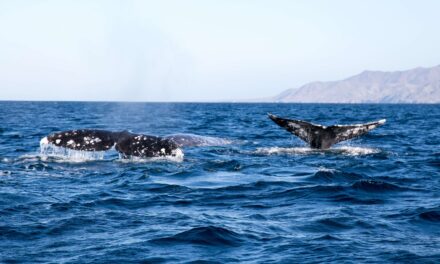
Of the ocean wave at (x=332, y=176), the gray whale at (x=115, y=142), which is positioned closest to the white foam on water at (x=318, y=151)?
the ocean wave at (x=332, y=176)

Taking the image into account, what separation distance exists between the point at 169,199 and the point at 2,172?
4261 mm

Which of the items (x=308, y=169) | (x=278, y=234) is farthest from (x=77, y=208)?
(x=308, y=169)

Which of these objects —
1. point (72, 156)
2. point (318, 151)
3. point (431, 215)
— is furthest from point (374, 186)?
point (72, 156)

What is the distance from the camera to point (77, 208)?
9.11 meters

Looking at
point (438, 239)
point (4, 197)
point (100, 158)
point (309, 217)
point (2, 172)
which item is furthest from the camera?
point (100, 158)

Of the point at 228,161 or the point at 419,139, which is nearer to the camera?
the point at 228,161

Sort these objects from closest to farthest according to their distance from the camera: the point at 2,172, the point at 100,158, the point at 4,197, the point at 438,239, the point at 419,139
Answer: the point at 438,239
the point at 4,197
the point at 2,172
the point at 100,158
the point at 419,139

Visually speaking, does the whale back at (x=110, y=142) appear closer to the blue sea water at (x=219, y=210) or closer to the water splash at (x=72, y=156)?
the blue sea water at (x=219, y=210)

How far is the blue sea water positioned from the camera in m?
6.98

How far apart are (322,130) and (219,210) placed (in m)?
6.28

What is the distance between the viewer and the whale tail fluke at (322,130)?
45.4 feet

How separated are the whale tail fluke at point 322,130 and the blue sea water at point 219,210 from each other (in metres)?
0.50

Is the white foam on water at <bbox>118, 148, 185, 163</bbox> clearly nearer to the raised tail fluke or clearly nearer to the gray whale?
the gray whale

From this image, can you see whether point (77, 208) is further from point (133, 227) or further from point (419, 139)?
point (419, 139)
